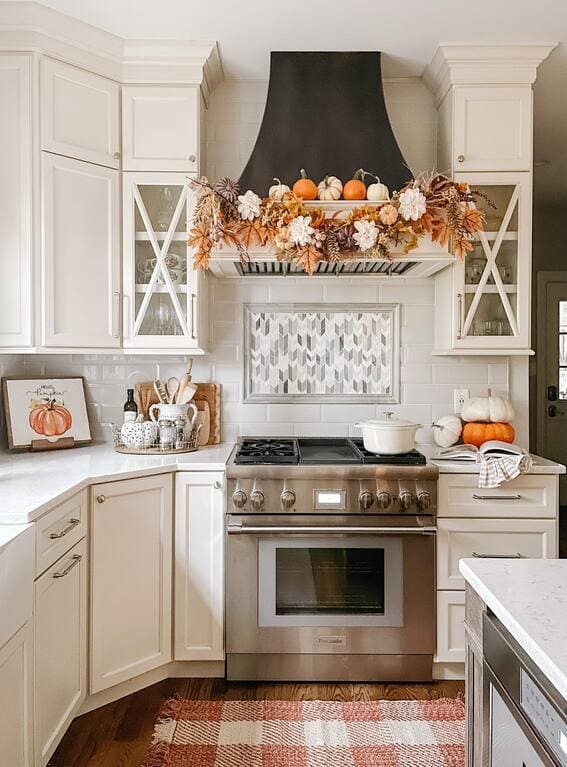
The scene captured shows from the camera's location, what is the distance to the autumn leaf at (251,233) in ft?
8.53

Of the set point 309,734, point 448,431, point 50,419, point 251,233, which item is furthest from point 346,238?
point 309,734

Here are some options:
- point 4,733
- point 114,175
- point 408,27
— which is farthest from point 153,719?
point 408,27

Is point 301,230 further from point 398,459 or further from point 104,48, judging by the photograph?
point 104,48

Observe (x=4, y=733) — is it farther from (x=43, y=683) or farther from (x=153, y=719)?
(x=153, y=719)

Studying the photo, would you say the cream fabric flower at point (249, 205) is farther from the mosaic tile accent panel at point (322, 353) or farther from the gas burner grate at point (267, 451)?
the gas burner grate at point (267, 451)

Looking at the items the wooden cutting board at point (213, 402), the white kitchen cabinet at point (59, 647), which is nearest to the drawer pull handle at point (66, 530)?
the white kitchen cabinet at point (59, 647)

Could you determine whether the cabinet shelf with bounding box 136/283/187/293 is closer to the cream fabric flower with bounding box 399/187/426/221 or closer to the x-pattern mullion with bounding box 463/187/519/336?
the cream fabric flower with bounding box 399/187/426/221

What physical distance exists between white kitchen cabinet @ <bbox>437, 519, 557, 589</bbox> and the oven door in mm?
65

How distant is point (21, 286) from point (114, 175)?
0.65 meters

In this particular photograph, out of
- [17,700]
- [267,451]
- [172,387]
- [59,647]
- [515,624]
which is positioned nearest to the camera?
[515,624]

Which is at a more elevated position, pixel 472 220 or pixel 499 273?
pixel 472 220

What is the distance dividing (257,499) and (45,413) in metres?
1.12

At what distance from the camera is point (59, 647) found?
2055 millimetres

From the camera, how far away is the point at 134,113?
2842 millimetres
